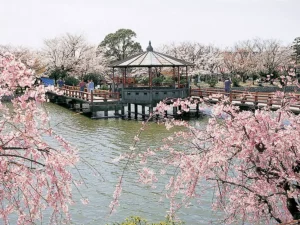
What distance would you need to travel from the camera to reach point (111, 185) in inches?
559

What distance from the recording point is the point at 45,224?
1078cm

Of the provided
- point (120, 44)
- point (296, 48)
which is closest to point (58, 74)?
point (120, 44)

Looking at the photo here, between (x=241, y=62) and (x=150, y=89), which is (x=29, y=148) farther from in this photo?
(x=241, y=62)

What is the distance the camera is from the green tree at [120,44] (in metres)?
62.7

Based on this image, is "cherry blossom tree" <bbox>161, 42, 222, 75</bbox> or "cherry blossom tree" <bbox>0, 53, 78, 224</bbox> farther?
"cherry blossom tree" <bbox>161, 42, 222, 75</bbox>

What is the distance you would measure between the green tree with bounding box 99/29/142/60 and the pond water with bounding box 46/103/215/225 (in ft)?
124

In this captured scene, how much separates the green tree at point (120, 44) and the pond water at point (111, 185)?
124 feet

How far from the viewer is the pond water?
1139cm

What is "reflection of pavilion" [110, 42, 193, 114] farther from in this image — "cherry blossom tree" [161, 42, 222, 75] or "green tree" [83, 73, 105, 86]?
"cherry blossom tree" [161, 42, 222, 75]

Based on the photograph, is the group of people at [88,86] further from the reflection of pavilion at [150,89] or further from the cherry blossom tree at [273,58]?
the cherry blossom tree at [273,58]

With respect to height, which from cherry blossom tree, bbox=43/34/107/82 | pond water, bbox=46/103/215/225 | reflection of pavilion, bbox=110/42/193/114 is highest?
cherry blossom tree, bbox=43/34/107/82

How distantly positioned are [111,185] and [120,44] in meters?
51.1

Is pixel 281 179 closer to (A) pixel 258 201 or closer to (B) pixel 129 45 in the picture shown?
(A) pixel 258 201

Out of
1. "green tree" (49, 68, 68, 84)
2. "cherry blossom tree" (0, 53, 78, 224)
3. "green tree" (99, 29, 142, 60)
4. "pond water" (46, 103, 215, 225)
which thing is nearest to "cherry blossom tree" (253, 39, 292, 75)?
"green tree" (99, 29, 142, 60)
